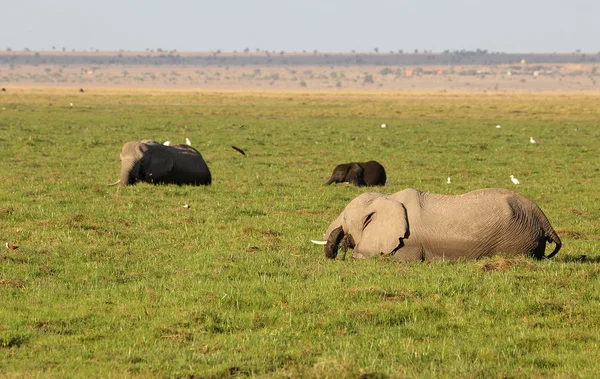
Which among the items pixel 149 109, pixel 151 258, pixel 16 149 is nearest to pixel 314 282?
pixel 151 258

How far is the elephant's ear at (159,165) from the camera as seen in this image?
22.3 metres

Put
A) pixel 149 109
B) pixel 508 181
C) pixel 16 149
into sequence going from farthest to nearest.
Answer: pixel 149 109, pixel 16 149, pixel 508 181

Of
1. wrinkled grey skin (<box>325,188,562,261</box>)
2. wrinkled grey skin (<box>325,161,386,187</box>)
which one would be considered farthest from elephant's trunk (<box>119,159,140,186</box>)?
wrinkled grey skin (<box>325,188,562,261</box>)

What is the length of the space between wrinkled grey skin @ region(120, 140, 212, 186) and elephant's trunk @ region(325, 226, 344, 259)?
9.75 m

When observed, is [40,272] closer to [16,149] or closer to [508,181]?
[508,181]

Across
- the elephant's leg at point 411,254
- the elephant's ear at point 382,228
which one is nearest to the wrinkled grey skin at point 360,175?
the elephant's ear at point 382,228

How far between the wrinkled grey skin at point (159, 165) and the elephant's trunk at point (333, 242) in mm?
9746

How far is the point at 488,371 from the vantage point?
27.0 ft

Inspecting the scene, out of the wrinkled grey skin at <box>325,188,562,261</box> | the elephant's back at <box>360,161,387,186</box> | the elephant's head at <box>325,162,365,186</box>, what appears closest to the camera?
the wrinkled grey skin at <box>325,188,562,261</box>

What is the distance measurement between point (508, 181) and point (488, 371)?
57.2ft

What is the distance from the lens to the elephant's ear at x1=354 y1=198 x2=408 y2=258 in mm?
12852

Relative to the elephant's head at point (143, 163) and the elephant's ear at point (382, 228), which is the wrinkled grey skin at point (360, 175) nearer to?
the elephant's head at point (143, 163)

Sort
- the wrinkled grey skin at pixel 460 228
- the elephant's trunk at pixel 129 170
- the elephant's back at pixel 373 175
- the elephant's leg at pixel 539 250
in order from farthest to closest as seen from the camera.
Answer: the elephant's back at pixel 373 175 → the elephant's trunk at pixel 129 170 → the elephant's leg at pixel 539 250 → the wrinkled grey skin at pixel 460 228

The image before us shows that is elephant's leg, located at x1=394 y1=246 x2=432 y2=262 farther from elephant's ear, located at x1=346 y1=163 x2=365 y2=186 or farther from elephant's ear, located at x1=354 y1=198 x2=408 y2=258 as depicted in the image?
elephant's ear, located at x1=346 y1=163 x2=365 y2=186
